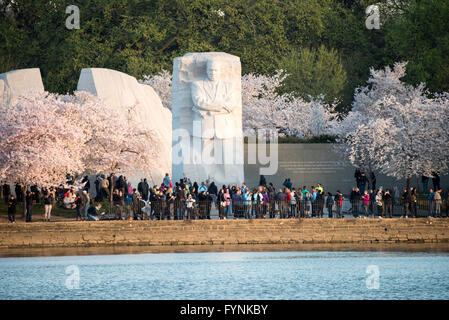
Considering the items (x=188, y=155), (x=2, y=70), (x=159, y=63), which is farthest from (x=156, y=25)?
(x=188, y=155)

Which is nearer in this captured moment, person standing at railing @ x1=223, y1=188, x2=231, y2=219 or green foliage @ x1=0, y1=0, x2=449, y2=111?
person standing at railing @ x1=223, y1=188, x2=231, y2=219

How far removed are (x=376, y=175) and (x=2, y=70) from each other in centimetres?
2693

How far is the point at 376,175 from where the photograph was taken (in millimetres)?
54250

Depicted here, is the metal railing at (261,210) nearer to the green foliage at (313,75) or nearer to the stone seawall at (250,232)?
the stone seawall at (250,232)

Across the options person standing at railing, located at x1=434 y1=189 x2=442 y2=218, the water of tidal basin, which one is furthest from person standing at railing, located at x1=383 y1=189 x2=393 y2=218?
the water of tidal basin

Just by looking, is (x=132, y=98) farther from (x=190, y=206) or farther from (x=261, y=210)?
(x=261, y=210)

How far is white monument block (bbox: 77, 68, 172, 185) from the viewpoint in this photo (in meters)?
52.8

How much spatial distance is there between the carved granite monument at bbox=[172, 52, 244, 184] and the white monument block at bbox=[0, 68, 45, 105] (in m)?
9.28

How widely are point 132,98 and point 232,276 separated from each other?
24869 millimetres

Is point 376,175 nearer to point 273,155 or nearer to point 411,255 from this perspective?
point 273,155

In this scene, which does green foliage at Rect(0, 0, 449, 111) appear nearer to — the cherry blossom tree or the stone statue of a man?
the cherry blossom tree

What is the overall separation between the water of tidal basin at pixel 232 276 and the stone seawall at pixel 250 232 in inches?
90.6

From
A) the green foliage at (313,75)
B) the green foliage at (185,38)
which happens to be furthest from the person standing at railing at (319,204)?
the green foliage at (313,75)

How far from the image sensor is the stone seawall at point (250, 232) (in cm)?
3716
